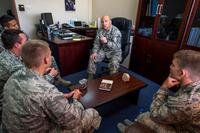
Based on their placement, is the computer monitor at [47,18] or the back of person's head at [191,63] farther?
the computer monitor at [47,18]

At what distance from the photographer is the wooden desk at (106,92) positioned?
1.57 m

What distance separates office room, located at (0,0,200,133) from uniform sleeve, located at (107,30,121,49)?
0.06 ft

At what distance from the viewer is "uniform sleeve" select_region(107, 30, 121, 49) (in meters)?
2.68

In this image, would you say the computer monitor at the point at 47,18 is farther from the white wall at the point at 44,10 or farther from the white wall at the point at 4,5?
the white wall at the point at 4,5

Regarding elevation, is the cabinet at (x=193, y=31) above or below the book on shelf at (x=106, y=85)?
above

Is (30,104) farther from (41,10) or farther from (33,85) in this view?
(41,10)

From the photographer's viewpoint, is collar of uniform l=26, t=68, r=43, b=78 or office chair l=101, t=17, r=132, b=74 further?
office chair l=101, t=17, r=132, b=74

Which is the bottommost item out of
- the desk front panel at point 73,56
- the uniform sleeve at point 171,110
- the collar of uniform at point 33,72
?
the desk front panel at point 73,56

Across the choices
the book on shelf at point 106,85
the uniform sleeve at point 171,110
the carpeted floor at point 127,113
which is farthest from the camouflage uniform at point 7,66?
the uniform sleeve at point 171,110

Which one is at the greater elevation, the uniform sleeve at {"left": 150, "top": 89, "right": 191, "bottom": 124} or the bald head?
the bald head

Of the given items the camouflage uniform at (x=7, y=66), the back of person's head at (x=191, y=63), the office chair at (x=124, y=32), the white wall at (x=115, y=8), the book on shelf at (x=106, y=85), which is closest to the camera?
the back of person's head at (x=191, y=63)

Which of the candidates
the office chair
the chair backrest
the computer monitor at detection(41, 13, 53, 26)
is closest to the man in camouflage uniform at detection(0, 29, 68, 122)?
the office chair

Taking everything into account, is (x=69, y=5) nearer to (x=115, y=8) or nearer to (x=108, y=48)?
(x=115, y=8)

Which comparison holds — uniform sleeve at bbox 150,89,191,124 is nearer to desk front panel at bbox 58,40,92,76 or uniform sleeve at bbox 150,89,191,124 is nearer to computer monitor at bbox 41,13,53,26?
desk front panel at bbox 58,40,92,76
